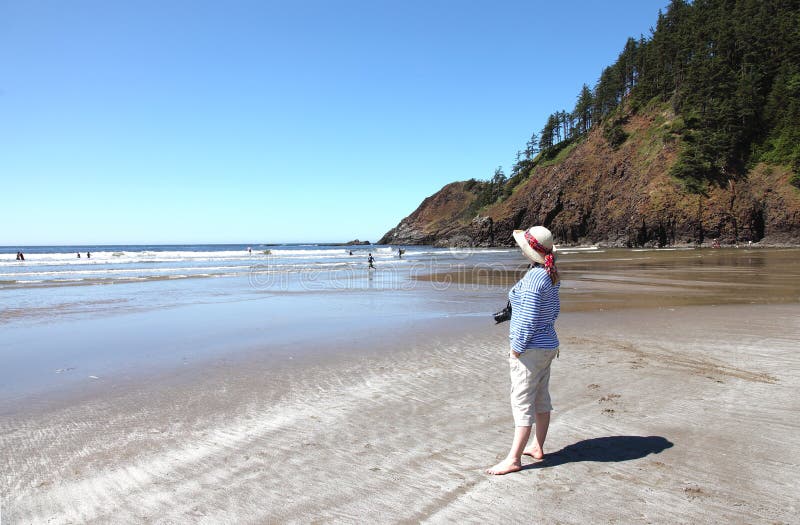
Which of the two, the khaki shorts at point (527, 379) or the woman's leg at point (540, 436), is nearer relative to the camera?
the khaki shorts at point (527, 379)

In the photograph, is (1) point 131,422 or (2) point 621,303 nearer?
(1) point 131,422

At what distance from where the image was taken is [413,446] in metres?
4.14

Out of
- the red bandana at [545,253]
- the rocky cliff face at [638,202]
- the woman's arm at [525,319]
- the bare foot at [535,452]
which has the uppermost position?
the rocky cliff face at [638,202]

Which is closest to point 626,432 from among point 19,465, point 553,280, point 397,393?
point 553,280

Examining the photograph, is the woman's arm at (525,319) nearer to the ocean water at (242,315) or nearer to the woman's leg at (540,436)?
the woman's leg at (540,436)

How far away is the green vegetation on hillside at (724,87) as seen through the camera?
5759 cm

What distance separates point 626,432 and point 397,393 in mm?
2595

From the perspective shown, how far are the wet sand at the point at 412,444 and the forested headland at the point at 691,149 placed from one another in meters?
57.8

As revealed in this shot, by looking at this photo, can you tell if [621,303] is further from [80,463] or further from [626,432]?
[80,463]

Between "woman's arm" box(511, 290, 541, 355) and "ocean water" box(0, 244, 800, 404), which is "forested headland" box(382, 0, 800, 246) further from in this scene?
"woman's arm" box(511, 290, 541, 355)

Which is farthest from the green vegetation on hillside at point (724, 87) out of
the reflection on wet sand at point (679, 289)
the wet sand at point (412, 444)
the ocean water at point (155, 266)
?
the wet sand at point (412, 444)

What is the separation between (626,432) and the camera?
14.3ft

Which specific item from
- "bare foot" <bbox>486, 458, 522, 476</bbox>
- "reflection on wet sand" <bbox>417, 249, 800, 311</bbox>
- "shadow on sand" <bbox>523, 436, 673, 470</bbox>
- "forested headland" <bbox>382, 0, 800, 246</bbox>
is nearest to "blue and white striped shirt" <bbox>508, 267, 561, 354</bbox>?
"bare foot" <bbox>486, 458, 522, 476</bbox>

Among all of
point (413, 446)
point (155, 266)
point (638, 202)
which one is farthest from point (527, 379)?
point (638, 202)
